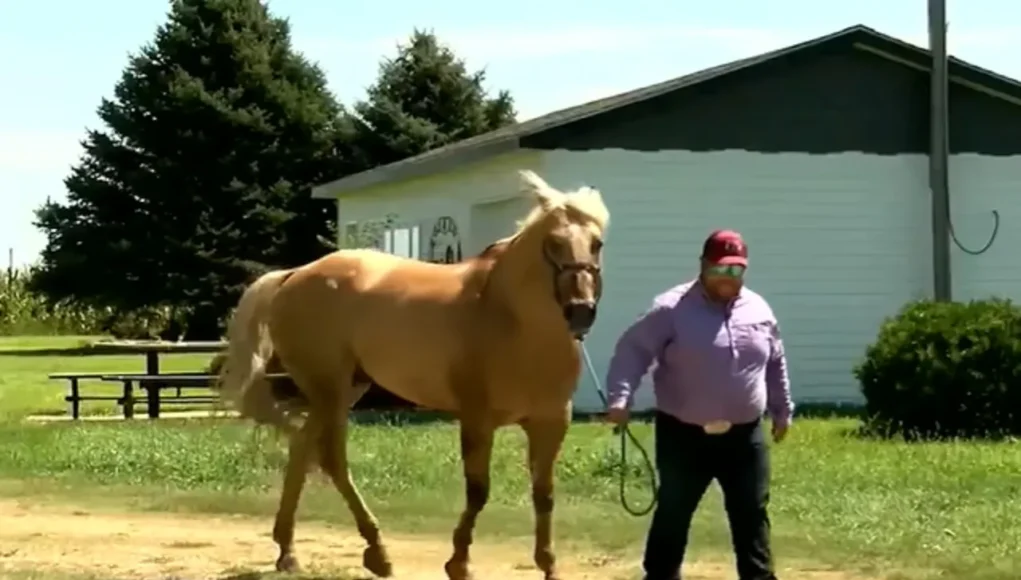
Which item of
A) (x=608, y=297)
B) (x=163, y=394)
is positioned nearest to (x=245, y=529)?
(x=608, y=297)

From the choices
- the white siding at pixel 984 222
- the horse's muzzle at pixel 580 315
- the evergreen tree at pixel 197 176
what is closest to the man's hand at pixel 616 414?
the horse's muzzle at pixel 580 315

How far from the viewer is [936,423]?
59.6 ft

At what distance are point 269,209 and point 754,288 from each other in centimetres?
2526

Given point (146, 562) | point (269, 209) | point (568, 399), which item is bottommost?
point (146, 562)

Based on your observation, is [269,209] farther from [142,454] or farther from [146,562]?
[146,562]

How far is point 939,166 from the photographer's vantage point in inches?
902

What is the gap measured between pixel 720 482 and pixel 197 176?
134 ft

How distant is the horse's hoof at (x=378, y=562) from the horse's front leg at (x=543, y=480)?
3.43ft

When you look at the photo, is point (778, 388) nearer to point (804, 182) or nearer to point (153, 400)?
point (804, 182)

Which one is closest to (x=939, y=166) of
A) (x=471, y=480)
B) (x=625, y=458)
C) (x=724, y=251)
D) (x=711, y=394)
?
(x=625, y=458)

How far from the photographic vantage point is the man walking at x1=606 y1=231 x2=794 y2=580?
26.0 feet

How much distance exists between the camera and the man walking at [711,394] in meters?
7.92

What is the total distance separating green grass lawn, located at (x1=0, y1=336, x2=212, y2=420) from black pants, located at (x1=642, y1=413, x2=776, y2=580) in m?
16.9

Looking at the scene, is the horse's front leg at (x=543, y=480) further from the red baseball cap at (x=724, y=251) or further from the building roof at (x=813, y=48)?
the building roof at (x=813, y=48)
